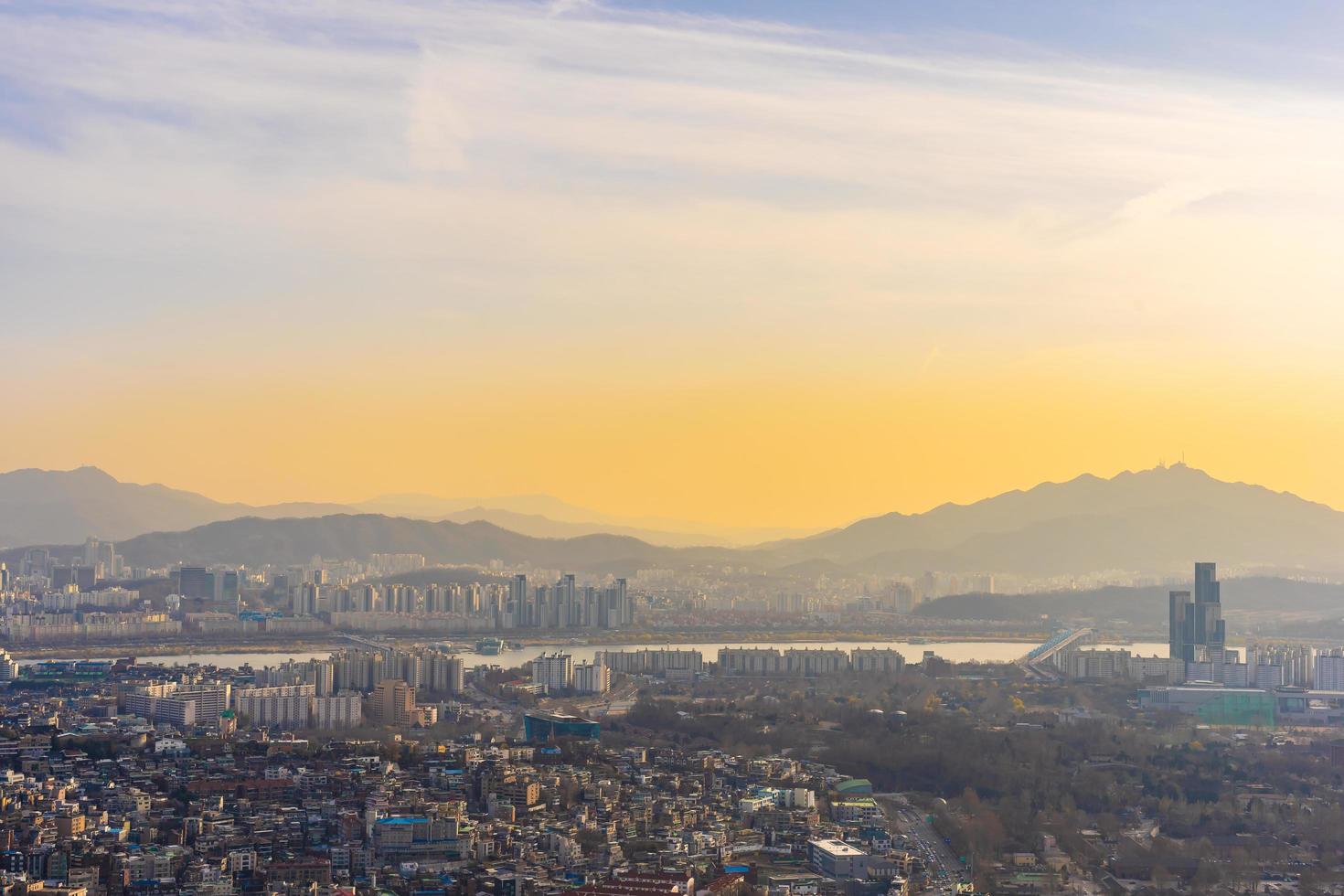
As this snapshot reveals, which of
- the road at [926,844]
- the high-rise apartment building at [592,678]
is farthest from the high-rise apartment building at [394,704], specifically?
the road at [926,844]

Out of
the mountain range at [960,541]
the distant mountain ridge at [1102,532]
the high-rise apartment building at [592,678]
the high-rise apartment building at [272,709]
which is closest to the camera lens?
the high-rise apartment building at [272,709]

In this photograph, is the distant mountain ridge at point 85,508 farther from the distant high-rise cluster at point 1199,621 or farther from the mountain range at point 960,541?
the distant high-rise cluster at point 1199,621

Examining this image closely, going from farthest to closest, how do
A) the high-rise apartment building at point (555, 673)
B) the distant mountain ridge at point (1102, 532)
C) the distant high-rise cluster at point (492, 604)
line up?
the distant mountain ridge at point (1102, 532) < the distant high-rise cluster at point (492, 604) < the high-rise apartment building at point (555, 673)

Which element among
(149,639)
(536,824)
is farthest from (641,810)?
(149,639)

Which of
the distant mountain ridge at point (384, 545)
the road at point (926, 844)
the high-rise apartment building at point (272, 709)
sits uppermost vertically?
the distant mountain ridge at point (384, 545)

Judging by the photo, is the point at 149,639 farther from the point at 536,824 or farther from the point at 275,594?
the point at 536,824

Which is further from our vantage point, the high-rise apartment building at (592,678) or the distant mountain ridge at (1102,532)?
the distant mountain ridge at (1102,532)
